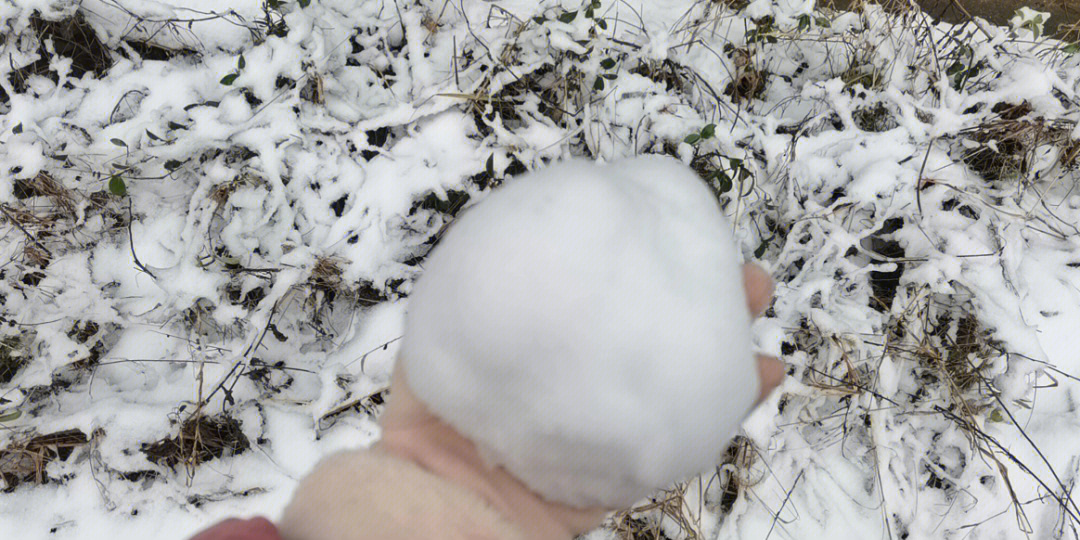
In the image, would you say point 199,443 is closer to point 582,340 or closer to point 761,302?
point 582,340

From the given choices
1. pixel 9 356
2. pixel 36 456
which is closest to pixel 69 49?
pixel 9 356

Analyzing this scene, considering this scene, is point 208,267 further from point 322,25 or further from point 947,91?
point 947,91

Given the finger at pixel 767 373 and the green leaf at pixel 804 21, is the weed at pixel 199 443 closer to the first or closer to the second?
the finger at pixel 767 373

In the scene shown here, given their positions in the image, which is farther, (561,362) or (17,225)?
(17,225)

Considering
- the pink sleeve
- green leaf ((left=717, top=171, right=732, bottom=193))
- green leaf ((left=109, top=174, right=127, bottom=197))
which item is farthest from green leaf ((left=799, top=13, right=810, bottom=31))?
green leaf ((left=109, top=174, right=127, bottom=197))

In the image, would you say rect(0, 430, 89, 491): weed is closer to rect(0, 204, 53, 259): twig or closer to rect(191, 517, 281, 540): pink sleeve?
rect(0, 204, 53, 259): twig

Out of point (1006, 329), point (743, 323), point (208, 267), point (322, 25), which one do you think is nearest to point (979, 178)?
point (1006, 329)
